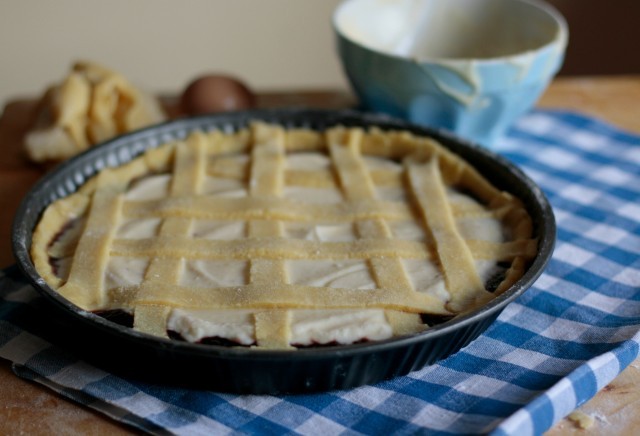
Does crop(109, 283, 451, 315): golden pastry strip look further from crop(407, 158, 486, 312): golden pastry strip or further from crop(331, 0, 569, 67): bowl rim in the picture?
crop(331, 0, 569, 67): bowl rim

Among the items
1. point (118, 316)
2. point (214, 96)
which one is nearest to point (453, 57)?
point (214, 96)

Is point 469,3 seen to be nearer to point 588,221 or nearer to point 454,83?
point 454,83

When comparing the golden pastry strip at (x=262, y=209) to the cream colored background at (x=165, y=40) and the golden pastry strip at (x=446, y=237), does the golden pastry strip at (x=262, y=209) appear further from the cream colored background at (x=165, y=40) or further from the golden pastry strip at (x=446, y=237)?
the cream colored background at (x=165, y=40)

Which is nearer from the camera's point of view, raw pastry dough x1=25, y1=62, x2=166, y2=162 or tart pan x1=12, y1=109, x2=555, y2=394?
tart pan x1=12, y1=109, x2=555, y2=394

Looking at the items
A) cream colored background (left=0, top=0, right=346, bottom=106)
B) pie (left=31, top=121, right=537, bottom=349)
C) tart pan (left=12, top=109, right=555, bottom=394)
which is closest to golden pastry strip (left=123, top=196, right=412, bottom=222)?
pie (left=31, top=121, right=537, bottom=349)

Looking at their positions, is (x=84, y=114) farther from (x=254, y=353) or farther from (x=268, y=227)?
(x=254, y=353)

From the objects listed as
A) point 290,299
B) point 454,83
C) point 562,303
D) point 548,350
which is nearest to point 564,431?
point 548,350

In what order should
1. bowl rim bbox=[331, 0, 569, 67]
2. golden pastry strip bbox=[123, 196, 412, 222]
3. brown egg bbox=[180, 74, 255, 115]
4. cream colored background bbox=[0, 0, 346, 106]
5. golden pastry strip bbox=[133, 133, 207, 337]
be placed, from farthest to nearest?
cream colored background bbox=[0, 0, 346, 106]
brown egg bbox=[180, 74, 255, 115]
bowl rim bbox=[331, 0, 569, 67]
golden pastry strip bbox=[123, 196, 412, 222]
golden pastry strip bbox=[133, 133, 207, 337]
